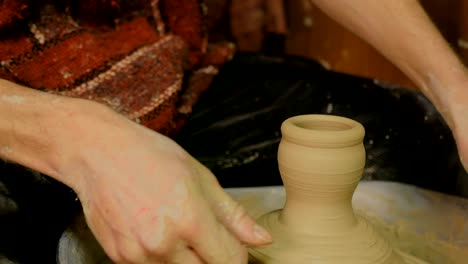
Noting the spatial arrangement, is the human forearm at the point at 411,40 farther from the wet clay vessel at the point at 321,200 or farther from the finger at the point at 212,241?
the finger at the point at 212,241

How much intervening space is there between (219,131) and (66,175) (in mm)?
749

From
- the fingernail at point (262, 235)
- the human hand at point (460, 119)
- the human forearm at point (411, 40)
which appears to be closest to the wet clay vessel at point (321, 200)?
the fingernail at point (262, 235)

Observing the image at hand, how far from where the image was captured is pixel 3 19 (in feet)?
4.13

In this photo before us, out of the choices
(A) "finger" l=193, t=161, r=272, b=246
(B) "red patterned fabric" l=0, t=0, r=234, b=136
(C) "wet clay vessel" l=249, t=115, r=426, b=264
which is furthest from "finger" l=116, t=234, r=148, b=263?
(B) "red patterned fabric" l=0, t=0, r=234, b=136

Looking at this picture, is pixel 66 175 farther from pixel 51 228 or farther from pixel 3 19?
pixel 3 19

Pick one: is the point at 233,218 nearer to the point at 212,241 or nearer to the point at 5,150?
the point at 212,241

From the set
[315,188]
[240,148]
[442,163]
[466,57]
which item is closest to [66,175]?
[315,188]

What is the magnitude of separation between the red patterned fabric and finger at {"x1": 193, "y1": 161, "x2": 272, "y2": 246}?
60cm

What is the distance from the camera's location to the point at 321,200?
990 millimetres

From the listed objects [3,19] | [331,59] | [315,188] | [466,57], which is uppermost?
[3,19]

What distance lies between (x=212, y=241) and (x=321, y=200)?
24 cm

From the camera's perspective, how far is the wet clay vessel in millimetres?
952

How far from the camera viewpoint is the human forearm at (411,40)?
1.30 metres

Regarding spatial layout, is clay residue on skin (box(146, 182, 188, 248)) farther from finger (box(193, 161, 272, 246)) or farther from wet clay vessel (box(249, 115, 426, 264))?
wet clay vessel (box(249, 115, 426, 264))
